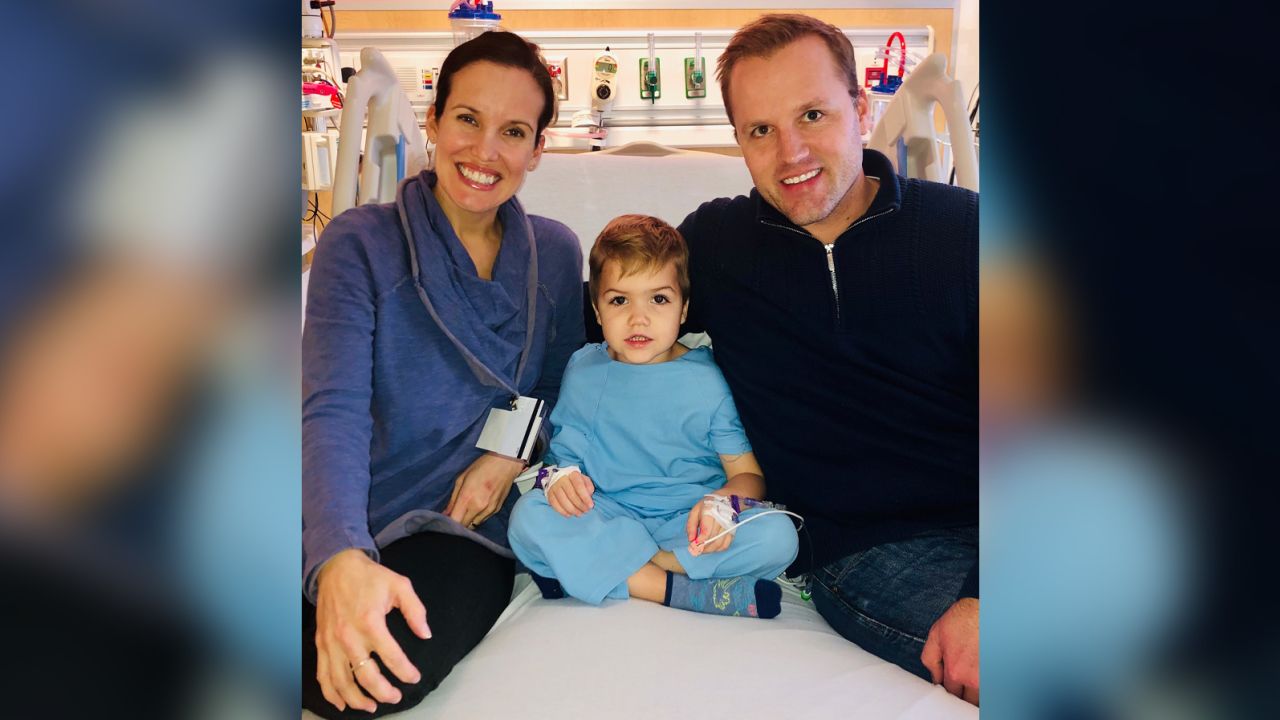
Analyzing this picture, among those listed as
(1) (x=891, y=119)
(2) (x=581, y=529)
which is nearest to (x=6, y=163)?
(2) (x=581, y=529)

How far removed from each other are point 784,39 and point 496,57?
431 mm

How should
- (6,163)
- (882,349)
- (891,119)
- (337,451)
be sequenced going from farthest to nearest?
1. (891,119)
2. (882,349)
3. (337,451)
4. (6,163)

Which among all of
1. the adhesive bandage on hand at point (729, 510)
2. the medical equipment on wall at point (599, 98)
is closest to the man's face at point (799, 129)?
the adhesive bandage on hand at point (729, 510)

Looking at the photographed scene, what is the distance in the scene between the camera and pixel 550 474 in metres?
1.35

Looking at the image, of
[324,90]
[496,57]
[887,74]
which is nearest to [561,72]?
[887,74]

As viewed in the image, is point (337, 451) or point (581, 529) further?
point (581, 529)

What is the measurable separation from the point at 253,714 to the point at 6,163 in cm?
11

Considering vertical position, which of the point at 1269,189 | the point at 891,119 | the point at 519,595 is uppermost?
the point at 891,119

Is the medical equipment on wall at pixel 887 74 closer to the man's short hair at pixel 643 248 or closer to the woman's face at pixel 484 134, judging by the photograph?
the man's short hair at pixel 643 248

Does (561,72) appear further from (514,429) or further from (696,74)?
(514,429)

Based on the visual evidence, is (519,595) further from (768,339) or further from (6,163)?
(6,163)

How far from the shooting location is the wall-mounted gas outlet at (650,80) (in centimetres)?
352

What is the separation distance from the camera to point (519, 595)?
4.33 feet

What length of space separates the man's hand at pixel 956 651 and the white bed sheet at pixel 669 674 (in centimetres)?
3
